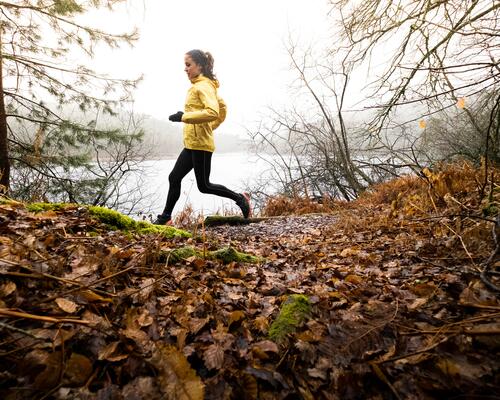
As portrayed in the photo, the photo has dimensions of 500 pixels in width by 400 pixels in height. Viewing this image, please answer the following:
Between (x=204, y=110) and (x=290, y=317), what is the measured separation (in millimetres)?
3201

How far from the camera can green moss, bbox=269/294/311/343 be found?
1121mm

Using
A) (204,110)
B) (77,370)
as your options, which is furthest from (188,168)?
(77,370)

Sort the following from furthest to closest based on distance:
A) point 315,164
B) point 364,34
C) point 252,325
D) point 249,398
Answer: point 315,164 < point 364,34 < point 252,325 < point 249,398

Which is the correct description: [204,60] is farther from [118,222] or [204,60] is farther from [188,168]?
[118,222]

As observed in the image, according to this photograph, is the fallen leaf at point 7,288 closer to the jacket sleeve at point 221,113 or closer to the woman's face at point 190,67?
the woman's face at point 190,67

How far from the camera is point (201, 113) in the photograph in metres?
3.76

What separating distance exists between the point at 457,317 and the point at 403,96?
408 cm

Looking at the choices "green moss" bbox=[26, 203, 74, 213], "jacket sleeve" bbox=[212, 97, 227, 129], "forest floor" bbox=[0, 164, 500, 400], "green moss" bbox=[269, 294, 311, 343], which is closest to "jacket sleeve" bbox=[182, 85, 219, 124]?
"jacket sleeve" bbox=[212, 97, 227, 129]

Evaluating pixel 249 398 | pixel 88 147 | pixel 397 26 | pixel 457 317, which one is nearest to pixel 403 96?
pixel 397 26

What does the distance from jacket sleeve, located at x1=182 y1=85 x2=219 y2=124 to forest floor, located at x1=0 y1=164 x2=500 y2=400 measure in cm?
235

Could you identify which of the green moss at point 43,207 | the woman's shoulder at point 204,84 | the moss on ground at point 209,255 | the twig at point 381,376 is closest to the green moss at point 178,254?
the moss on ground at point 209,255

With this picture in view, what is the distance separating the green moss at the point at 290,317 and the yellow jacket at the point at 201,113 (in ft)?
9.90

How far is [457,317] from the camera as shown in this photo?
41.8 inches

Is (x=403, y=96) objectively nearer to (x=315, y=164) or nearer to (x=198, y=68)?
(x=198, y=68)
